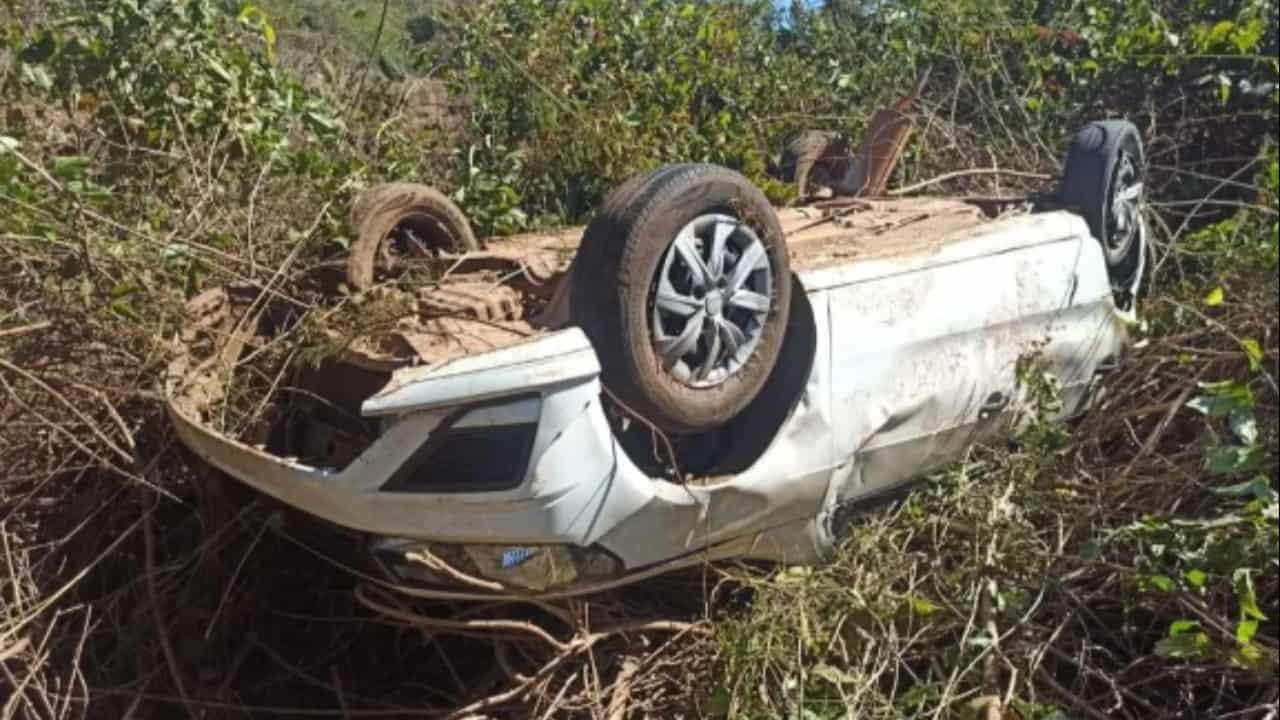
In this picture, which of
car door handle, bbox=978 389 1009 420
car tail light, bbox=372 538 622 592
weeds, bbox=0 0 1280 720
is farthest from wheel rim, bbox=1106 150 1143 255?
car tail light, bbox=372 538 622 592

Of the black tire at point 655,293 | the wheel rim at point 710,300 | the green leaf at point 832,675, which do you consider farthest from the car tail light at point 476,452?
the green leaf at point 832,675

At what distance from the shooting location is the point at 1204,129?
607 centimetres

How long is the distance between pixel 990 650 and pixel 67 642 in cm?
256

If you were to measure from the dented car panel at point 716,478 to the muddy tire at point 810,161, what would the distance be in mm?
1847

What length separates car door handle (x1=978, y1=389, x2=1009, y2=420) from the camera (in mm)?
4480

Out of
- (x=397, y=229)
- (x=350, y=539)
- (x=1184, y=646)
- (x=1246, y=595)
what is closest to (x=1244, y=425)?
(x=1246, y=595)

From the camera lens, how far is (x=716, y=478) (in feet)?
12.2

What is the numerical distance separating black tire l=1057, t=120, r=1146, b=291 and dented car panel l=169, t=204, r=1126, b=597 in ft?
0.72

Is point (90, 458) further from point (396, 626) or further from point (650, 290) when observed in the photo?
point (650, 290)

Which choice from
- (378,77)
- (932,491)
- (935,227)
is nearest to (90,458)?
(932,491)

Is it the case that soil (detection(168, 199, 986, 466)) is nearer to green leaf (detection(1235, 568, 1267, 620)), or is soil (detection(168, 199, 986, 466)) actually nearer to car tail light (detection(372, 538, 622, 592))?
car tail light (detection(372, 538, 622, 592))

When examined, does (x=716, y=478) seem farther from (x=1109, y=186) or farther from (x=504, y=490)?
(x=1109, y=186)

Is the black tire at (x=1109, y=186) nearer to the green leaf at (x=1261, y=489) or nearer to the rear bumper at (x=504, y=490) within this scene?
the green leaf at (x=1261, y=489)

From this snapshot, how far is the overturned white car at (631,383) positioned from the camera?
10.6ft
